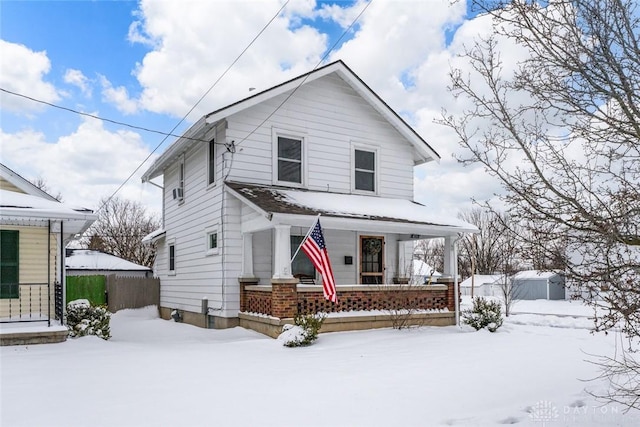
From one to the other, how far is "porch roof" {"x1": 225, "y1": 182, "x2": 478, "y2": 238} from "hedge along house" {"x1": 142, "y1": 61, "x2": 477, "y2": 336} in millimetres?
A: 39

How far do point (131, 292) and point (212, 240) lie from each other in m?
9.65

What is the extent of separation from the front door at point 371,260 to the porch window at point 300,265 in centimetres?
173

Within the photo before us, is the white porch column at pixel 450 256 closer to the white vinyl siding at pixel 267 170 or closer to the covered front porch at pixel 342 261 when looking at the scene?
the covered front porch at pixel 342 261

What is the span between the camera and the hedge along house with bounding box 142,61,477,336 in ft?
39.2

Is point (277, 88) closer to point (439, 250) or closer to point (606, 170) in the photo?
point (606, 170)

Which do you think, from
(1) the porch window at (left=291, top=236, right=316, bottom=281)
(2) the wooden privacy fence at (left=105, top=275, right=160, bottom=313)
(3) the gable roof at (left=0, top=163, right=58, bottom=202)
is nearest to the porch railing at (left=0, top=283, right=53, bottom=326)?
(3) the gable roof at (left=0, top=163, right=58, bottom=202)

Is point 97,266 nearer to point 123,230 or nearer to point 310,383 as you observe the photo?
point 123,230

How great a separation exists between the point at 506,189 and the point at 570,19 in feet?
5.51

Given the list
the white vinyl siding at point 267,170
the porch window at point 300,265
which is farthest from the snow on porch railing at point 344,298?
the porch window at point 300,265

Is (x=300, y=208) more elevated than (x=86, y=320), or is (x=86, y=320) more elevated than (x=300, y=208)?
(x=300, y=208)

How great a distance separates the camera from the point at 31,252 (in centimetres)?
1201

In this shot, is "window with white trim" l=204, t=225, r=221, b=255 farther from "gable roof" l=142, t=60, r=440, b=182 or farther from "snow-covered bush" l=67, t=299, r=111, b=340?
"snow-covered bush" l=67, t=299, r=111, b=340

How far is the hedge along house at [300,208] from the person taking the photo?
11945 mm

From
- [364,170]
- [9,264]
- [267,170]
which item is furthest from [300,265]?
[9,264]
